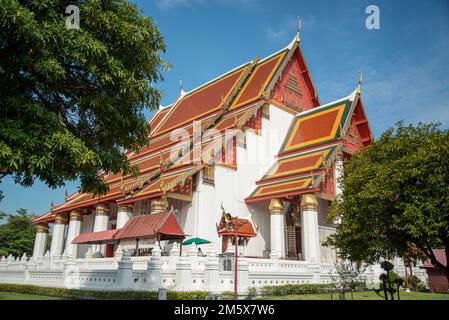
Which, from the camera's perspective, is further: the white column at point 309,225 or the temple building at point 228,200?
the white column at point 309,225

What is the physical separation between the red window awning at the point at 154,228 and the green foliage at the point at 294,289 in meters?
4.03

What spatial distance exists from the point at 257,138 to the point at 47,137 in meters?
15.9

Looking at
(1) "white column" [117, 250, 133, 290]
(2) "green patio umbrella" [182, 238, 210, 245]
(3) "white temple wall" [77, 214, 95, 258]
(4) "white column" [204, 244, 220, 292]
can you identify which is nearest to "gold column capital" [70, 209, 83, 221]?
(3) "white temple wall" [77, 214, 95, 258]

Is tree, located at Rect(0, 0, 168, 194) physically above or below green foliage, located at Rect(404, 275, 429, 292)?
above

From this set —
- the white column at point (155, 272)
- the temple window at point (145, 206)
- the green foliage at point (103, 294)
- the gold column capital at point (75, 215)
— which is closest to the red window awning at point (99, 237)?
the temple window at point (145, 206)

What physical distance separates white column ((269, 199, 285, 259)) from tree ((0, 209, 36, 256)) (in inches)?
1004

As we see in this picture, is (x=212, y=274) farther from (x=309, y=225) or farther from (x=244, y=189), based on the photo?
(x=244, y=189)

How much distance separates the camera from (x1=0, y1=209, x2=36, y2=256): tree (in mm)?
34562

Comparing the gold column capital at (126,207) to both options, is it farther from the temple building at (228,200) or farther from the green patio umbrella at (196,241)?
the green patio umbrella at (196,241)

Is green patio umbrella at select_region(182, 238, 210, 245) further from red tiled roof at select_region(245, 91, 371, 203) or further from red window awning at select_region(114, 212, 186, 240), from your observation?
red tiled roof at select_region(245, 91, 371, 203)

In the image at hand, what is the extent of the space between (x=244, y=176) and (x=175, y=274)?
364 inches

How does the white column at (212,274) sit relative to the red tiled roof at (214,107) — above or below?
below

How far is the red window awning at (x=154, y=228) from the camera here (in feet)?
47.8
